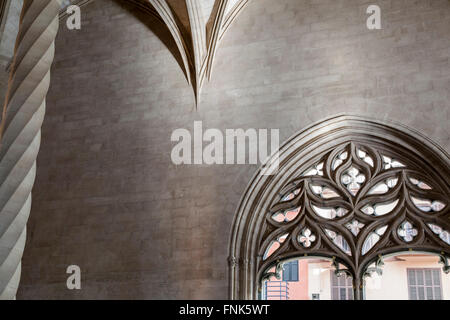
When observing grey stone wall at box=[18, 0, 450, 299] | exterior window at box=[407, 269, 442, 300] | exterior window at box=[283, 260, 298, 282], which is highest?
grey stone wall at box=[18, 0, 450, 299]

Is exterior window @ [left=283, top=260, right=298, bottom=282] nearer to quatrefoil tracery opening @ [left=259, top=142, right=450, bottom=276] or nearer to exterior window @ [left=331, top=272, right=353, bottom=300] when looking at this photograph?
exterior window @ [left=331, top=272, right=353, bottom=300]

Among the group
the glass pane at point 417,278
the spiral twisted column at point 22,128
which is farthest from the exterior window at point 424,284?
the spiral twisted column at point 22,128

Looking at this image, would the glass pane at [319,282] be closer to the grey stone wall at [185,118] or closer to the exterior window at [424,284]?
the exterior window at [424,284]

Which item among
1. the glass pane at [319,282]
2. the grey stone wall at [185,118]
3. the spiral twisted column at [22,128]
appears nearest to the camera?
the spiral twisted column at [22,128]

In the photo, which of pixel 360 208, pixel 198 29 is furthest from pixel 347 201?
pixel 198 29

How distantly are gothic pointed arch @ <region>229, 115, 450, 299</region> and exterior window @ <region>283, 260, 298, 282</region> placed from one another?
9.00 feet

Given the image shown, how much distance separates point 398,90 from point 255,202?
2615mm

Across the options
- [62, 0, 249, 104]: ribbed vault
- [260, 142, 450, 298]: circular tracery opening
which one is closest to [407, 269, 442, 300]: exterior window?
[260, 142, 450, 298]: circular tracery opening

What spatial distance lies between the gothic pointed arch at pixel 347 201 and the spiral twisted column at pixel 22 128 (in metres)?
3.98

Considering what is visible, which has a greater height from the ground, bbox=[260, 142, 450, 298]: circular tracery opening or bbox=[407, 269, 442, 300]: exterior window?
bbox=[260, 142, 450, 298]: circular tracery opening

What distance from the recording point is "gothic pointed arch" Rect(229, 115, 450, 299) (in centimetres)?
855

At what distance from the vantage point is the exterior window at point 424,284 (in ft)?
36.6

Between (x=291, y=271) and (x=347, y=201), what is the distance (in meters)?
3.94

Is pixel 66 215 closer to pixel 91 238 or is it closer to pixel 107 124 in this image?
pixel 91 238
